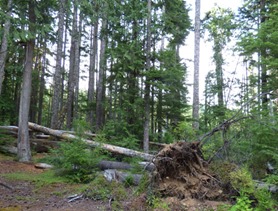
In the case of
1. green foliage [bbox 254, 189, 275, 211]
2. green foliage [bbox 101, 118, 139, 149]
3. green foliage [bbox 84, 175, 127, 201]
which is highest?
green foliage [bbox 101, 118, 139, 149]

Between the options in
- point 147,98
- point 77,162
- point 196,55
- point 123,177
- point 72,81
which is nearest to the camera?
point 123,177

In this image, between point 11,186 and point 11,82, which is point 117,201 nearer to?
point 11,186

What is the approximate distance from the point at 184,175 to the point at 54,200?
302cm

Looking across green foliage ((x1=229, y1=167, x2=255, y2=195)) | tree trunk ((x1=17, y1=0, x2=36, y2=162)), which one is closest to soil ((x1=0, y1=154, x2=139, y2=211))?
green foliage ((x1=229, y1=167, x2=255, y2=195))

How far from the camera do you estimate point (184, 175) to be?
5000 mm

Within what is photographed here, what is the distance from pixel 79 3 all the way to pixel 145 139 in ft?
20.0

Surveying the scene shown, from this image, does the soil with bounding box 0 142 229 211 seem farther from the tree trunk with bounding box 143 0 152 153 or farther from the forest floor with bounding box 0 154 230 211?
the tree trunk with bounding box 143 0 152 153

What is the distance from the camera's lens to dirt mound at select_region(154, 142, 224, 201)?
4734 mm

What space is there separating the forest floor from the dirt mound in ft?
0.53

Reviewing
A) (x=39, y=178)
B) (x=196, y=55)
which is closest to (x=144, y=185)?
(x=39, y=178)

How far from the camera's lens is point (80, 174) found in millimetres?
7402

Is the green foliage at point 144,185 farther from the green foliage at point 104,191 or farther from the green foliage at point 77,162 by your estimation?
the green foliage at point 77,162

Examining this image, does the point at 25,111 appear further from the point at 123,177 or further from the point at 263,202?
the point at 263,202

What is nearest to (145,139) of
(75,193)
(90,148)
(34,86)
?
(90,148)
